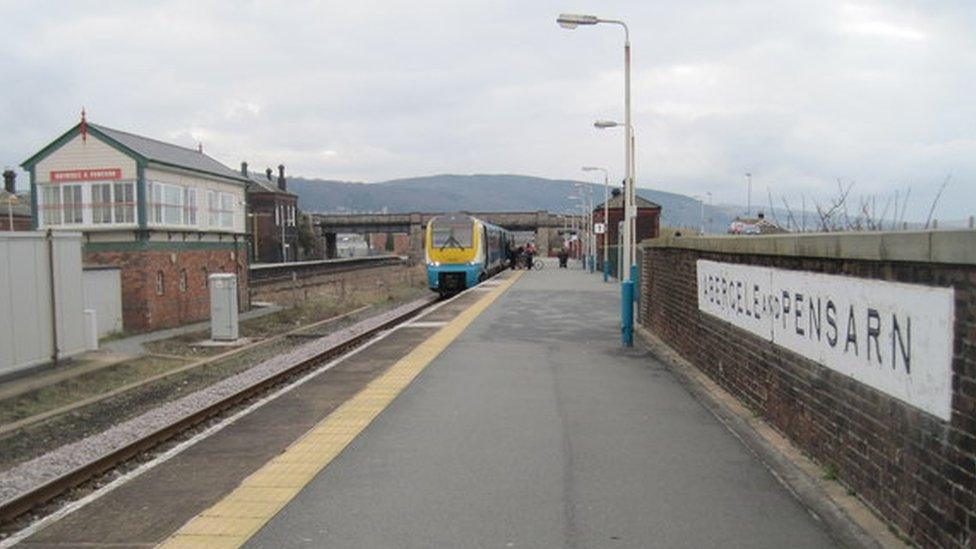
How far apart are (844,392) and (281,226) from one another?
93459 mm

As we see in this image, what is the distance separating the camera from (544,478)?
245 inches

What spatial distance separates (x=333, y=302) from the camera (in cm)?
3603

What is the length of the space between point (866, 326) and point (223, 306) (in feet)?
65.6

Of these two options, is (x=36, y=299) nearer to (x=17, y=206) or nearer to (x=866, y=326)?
(x=866, y=326)

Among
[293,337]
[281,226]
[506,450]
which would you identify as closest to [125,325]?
[293,337]

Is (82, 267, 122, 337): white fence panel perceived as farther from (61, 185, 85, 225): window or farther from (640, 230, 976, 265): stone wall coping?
(640, 230, 976, 265): stone wall coping

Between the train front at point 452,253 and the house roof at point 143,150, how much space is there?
335 inches

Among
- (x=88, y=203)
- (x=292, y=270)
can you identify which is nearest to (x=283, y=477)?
(x=88, y=203)

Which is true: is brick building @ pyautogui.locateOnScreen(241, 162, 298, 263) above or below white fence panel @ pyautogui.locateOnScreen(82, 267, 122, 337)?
above

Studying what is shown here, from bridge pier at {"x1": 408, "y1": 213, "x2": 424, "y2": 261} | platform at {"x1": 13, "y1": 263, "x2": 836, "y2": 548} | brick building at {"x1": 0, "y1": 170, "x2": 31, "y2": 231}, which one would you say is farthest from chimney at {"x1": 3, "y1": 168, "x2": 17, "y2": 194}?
platform at {"x1": 13, "y1": 263, "x2": 836, "y2": 548}

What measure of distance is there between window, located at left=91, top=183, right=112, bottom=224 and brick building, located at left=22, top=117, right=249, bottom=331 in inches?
1.3

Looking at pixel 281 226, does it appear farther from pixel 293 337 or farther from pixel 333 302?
pixel 293 337

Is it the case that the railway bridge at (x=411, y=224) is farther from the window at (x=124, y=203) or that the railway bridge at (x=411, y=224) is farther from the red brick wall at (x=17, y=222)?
the window at (x=124, y=203)

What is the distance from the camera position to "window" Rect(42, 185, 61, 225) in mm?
29016
